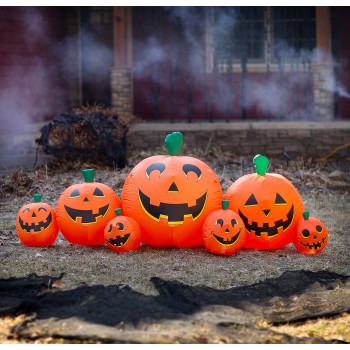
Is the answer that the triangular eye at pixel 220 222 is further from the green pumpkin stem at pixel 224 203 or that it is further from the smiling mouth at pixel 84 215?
the smiling mouth at pixel 84 215

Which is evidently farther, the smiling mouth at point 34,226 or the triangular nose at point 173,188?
the smiling mouth at point 34,226

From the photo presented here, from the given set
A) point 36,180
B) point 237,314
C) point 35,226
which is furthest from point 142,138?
point 237,314

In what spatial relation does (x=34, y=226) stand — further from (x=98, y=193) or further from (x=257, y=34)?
(x=257, y=34)

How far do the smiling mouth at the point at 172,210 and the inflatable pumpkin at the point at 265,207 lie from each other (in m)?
0.29

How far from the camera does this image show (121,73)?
12.4m

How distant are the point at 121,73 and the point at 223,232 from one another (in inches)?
308

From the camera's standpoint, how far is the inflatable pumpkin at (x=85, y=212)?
5.28m

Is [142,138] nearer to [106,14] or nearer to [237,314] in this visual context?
[106,14]

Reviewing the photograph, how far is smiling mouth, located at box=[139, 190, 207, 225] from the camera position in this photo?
5.13 metres

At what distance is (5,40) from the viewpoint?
38.8 ft

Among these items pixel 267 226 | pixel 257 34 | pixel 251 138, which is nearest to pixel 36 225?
pixel 267 226

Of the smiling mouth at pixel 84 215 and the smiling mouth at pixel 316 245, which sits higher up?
the smiling mouth at pixel 84 215

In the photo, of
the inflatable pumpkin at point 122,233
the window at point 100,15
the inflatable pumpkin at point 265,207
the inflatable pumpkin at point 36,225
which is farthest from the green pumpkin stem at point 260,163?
the window at point 100,15

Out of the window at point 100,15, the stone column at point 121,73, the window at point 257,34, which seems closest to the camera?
the stone column at point 121,73
